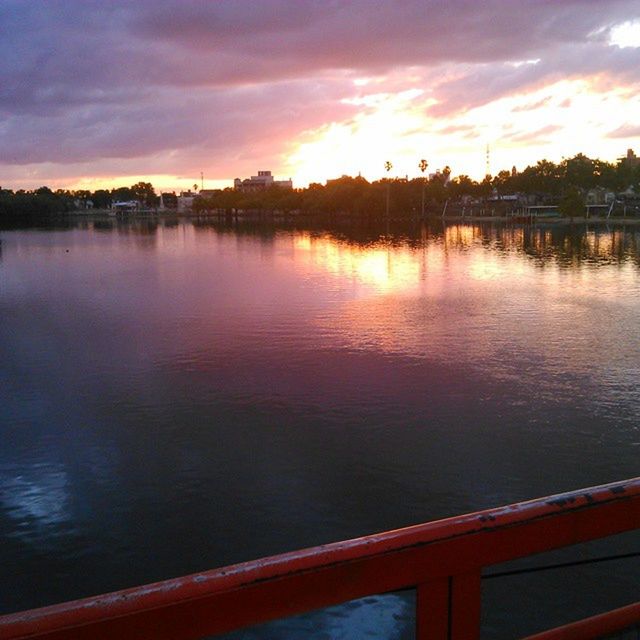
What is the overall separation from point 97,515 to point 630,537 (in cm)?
611

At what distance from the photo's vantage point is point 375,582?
77.4 inches

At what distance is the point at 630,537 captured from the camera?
807 cm

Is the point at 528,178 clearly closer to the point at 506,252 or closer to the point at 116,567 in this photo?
the point at 506,252

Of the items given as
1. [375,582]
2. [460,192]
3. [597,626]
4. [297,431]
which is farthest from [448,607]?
[460,192]

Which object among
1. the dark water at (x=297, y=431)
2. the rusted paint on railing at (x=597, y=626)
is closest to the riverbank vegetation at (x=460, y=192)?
the dark water at (x=297, y=431)

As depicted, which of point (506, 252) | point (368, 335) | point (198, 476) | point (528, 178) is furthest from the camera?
point (528, 178)

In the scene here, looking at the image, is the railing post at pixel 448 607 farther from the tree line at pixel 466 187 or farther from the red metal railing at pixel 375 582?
the tree line at pixel 466 187

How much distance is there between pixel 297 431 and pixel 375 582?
30.6ft

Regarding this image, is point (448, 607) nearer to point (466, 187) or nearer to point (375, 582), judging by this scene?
point (375, 582)

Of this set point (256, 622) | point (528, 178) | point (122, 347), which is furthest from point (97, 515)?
point (528, 178)

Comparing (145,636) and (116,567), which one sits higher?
(145,636)

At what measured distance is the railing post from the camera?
82.0 inches

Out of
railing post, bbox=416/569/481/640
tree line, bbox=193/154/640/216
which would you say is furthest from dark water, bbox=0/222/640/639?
tree line, bbox=193/154/640/216

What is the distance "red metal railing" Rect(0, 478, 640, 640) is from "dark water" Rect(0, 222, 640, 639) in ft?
15.2
